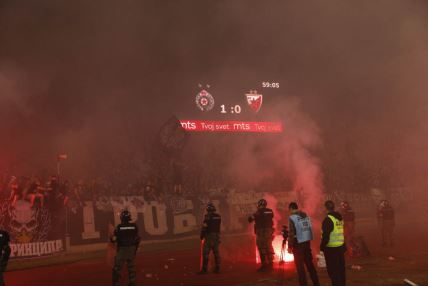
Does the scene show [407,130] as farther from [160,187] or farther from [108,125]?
A: [108,125]

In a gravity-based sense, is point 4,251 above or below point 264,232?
above

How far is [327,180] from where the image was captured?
34.0 meters

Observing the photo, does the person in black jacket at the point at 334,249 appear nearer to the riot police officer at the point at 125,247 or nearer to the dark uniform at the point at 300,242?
the dark uniform at the point at 300,242

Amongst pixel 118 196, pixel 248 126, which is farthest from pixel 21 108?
pixel 248 126

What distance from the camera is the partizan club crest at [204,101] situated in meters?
47.8

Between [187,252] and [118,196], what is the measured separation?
18.5 feet

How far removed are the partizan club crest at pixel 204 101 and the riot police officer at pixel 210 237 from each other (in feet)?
118

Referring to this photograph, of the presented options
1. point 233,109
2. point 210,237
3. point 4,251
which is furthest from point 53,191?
point 233,109

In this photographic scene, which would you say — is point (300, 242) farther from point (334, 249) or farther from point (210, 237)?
point (210, 237)

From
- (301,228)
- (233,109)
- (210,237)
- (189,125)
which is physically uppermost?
(233,109)

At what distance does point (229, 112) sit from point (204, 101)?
3.34m

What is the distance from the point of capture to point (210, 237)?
12.2 metres

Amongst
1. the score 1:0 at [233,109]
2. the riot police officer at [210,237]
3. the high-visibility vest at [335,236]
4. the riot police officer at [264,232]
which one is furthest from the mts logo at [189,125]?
the high-visibility vest at [335,236]

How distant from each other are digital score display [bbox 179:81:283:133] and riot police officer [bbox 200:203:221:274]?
32668 mm
